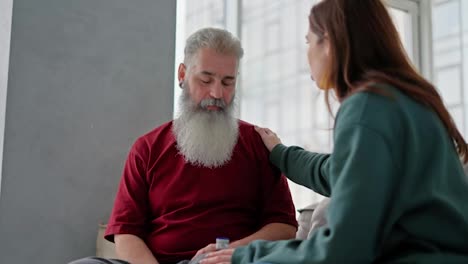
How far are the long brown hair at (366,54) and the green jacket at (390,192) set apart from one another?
0.17 ft

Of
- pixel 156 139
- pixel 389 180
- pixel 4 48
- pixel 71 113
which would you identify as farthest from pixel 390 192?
pixel 4 48

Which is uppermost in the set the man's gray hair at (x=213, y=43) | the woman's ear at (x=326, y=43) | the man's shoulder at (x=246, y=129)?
the man's gray hair at (x=213, y=43)

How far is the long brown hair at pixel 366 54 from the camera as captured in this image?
1.30m

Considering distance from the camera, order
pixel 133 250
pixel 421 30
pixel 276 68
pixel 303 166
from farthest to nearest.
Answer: pixel 421 30 < pixel 276 68 < pixel 133 250 < pixel 303 166

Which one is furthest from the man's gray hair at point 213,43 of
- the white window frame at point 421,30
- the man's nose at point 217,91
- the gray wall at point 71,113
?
the white window frame at point 421,30

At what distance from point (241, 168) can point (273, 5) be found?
1.84 metres

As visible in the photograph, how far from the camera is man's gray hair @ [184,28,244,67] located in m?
2.23

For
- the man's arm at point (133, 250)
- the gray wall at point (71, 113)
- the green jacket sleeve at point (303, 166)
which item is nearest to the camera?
the green jacket sleeve at point (303, 166)

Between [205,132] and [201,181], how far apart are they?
0.20 metres

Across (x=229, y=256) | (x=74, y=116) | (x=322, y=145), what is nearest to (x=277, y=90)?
(x=322, y=145)

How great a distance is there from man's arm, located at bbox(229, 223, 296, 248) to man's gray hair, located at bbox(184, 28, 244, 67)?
633 millimetres

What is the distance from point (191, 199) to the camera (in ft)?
6.91

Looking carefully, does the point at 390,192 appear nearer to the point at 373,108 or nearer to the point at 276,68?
the point at 373,108

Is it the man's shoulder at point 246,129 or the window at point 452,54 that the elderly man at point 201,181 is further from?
the window at point 452,54
